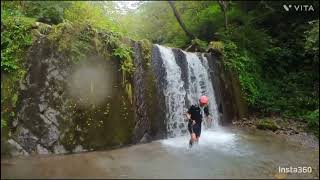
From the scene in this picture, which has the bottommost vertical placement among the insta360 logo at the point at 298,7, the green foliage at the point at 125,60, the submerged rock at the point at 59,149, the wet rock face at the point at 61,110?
the submerged rock at the point at 59,149

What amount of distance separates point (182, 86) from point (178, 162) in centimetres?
504

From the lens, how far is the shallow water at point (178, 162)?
23.9ft

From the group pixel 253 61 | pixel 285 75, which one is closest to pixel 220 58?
pixel 253 61

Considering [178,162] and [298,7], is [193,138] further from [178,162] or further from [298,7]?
[298,7]

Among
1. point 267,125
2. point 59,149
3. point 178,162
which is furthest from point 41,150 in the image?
point 267,125

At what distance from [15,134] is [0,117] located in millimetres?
502

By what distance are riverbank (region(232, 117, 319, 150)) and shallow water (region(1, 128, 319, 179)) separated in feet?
3.14

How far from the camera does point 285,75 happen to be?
17.1 metres

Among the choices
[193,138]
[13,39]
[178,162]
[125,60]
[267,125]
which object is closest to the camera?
[178,162]

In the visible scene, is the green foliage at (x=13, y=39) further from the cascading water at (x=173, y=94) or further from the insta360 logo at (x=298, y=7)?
the insta360 logo at (x=298, y=7)

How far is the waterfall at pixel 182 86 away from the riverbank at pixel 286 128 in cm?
132

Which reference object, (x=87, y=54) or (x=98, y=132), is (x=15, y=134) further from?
(x=87, y=54)

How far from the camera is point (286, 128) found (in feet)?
43.6
